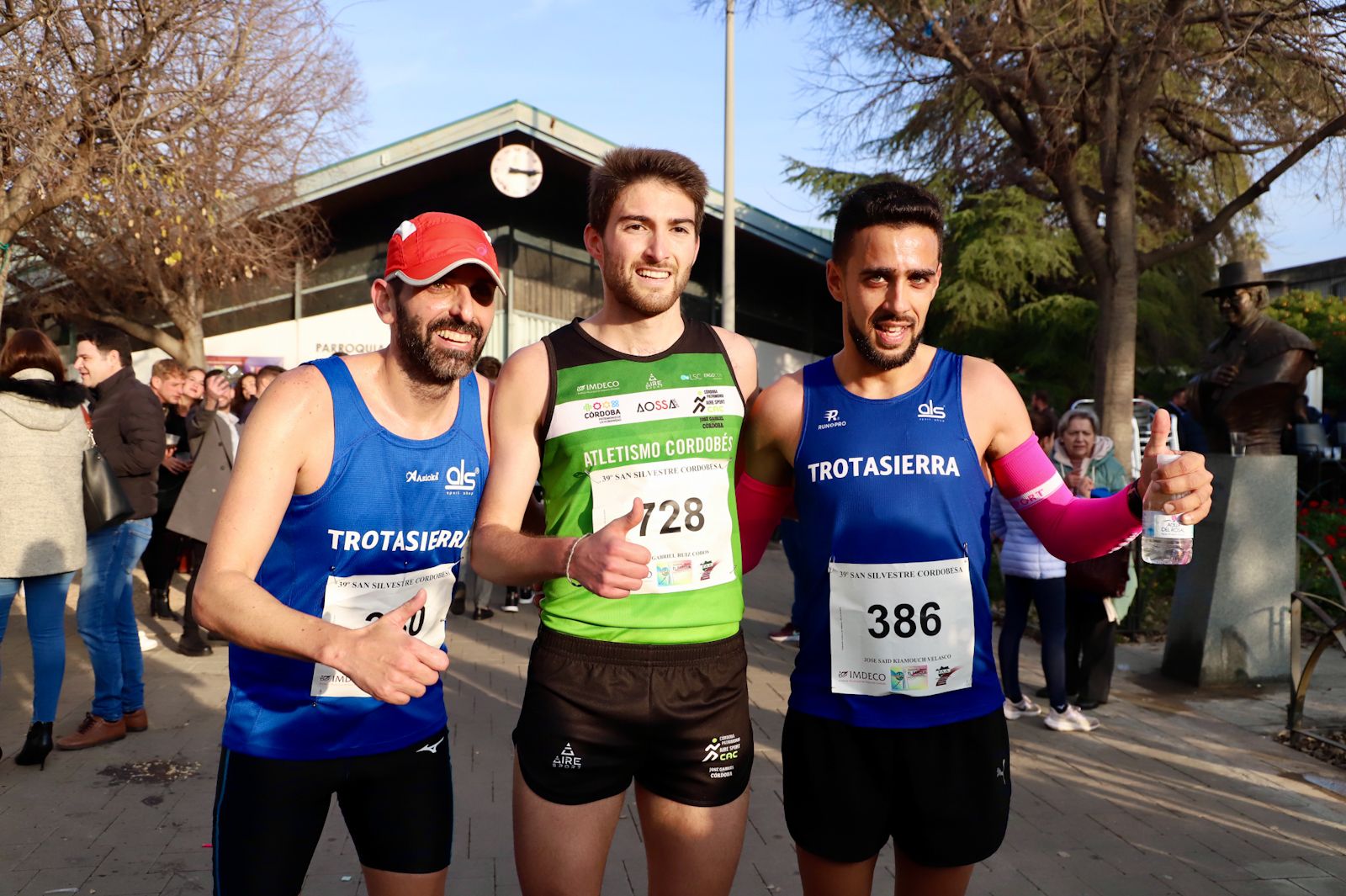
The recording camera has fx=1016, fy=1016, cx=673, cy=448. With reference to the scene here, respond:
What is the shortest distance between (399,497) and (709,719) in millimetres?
966

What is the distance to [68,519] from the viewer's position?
5.28 metres

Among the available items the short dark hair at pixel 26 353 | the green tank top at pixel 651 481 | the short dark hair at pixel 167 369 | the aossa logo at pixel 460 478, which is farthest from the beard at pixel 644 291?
the short dark hair at pixel 167 369

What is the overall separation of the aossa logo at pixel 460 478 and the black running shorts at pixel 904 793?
1092mm

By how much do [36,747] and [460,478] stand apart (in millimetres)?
3996

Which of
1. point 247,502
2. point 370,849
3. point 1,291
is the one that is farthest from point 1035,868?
point 1,291

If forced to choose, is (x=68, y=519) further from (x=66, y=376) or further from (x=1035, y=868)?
(x=1035, y=868)

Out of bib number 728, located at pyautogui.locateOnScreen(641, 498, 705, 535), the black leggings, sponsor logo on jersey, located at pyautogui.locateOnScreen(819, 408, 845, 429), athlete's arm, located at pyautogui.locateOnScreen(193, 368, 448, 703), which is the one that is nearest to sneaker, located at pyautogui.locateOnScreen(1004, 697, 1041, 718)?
the black leggings

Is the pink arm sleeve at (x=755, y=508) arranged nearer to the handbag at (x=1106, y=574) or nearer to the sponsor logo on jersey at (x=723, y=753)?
the sponsor logo on jersey at (x=723, y=753)

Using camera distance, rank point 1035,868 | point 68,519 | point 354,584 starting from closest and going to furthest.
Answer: point 354,584
point 1035,868
point 68,519

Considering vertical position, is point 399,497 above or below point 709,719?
above

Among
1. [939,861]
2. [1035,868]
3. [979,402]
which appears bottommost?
[1035,868]

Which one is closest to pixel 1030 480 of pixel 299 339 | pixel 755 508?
pixel 755 508

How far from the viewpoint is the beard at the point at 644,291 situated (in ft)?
8.88

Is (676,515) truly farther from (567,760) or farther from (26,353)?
(26,353)
